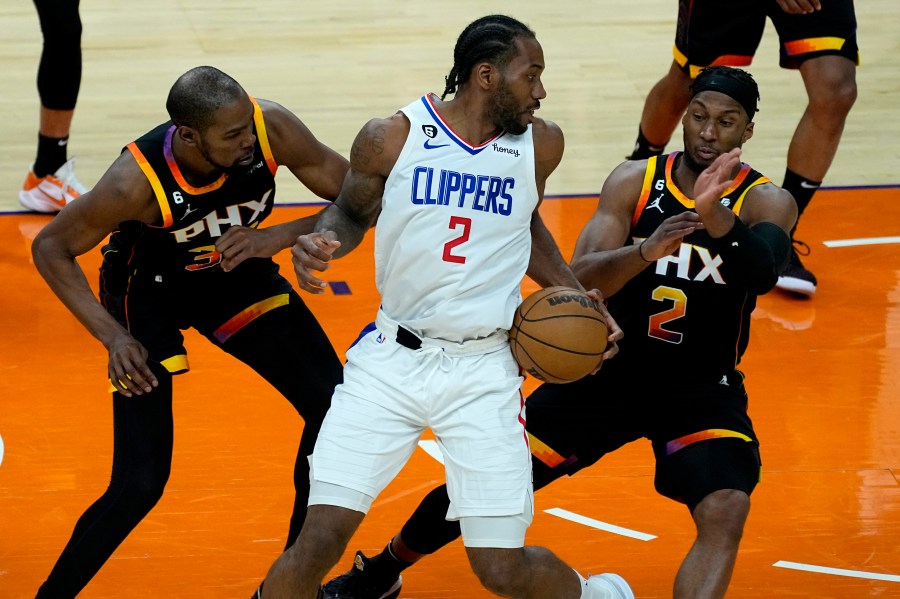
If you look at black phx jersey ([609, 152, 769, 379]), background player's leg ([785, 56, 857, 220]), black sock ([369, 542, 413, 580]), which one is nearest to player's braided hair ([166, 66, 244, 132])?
black phx jersey ([609, 152, 769, 379])

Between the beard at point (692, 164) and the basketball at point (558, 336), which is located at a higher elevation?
the beard at point (692, 164)

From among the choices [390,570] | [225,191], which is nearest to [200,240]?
[225,191]

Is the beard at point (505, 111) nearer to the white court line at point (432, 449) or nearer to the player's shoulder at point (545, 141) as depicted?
the player's shoulder at point (545, 141)

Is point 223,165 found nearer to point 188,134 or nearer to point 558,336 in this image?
point 188,134

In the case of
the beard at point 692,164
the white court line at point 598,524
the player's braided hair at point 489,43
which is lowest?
the white court line at point 598,524

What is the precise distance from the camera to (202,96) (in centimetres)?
416

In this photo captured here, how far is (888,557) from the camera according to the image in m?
4.88

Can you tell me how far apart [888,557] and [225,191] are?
256 centimetres

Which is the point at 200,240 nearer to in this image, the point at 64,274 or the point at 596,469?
the point at 64,274

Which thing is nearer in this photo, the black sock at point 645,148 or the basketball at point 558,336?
the basketball at point 558,336

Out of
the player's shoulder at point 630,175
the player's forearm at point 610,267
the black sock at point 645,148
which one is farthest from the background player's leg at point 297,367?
the black sock at point 645,148

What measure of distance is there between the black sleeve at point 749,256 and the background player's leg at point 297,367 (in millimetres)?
1291

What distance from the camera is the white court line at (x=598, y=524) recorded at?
5.02 m

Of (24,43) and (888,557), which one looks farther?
(24,43)
